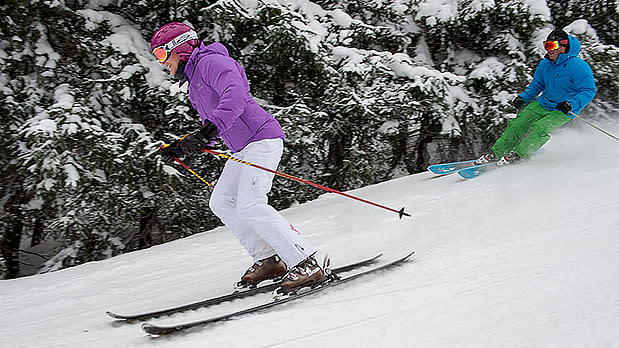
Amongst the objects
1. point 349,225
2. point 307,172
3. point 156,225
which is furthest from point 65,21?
point 349,225

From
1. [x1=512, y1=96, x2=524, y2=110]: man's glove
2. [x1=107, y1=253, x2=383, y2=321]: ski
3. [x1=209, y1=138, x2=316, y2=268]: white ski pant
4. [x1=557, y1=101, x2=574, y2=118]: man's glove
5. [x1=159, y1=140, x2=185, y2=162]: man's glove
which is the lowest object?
[x1=107, y1=253, x2=383, y2=321]: ski

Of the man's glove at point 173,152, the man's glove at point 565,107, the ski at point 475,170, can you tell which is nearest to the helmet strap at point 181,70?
the man's glove at point 173,152

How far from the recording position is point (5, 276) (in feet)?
23.5

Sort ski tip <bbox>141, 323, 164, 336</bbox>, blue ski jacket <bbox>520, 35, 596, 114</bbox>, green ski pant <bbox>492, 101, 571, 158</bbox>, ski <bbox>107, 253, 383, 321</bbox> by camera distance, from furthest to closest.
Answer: green ski pant <bbox>492, 101, 571, 158</bbox> < blue ski jacket <bbox>520, 35, 596, 114</bbox> < ski <bbox>107, 253, 383, 321</bbox> < ski tip <bbox>141, 323, 164, 336</bbox>

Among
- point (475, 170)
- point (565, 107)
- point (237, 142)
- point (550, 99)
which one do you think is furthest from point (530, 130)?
point (237, 142)

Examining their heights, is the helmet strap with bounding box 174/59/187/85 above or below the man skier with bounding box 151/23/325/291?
above

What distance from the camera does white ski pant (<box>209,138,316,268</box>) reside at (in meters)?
2.76

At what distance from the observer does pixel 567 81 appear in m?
5.26

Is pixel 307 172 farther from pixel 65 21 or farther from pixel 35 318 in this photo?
pixel 35 318

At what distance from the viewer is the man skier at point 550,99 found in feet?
16.9

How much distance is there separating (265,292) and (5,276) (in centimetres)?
620

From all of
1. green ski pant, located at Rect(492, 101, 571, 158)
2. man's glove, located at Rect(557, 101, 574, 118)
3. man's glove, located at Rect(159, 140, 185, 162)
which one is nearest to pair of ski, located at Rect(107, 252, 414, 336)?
man's glove, located at Rect(159, 140, 185, 162)

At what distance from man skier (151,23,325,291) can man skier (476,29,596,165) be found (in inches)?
147

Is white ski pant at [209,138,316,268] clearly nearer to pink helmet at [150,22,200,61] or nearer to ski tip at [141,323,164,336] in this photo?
pink helmet at [150,22,200,61]
